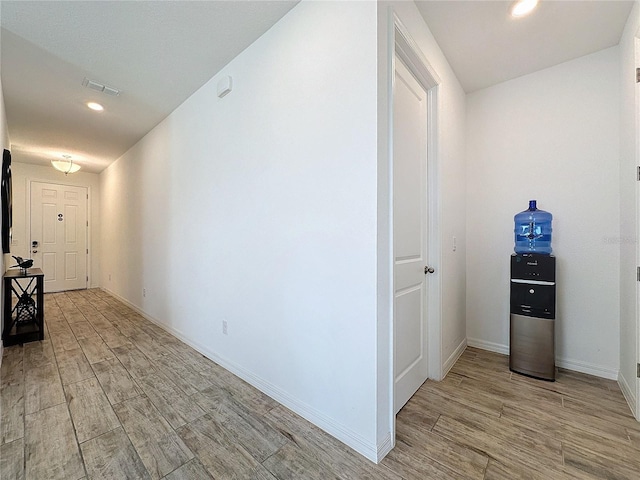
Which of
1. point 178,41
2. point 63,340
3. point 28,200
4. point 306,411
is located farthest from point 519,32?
point 28,200

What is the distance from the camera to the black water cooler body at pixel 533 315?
7.11ft

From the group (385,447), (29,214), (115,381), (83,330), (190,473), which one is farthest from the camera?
(29,214)

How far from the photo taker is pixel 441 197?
2.23 metres

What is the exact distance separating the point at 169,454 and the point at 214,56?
2.80 m

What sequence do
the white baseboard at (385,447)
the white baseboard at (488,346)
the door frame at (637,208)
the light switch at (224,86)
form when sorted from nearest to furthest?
the white baseboard at (385,447)
the door frame at (637,208)
the light switch at (224,86)
the white baseboard at (488,346)

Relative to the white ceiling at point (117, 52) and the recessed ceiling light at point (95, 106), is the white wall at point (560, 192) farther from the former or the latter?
the recessed ceiling light at point (95, 106)

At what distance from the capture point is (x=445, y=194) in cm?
232

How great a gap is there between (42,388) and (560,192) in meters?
4.53

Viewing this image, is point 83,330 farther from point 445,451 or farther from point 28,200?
point 445,451

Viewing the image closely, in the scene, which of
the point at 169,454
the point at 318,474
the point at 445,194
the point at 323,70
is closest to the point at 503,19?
the point at 445,194

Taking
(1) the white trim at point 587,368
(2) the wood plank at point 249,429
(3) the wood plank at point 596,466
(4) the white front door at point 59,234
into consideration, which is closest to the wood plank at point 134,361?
(2) the wood plank at point 249,429

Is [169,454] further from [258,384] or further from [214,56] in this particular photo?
[214,56]

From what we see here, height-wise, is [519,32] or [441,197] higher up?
[519,32]

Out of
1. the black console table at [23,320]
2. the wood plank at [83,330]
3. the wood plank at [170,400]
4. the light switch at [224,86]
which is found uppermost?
the light switch at [224,86]
